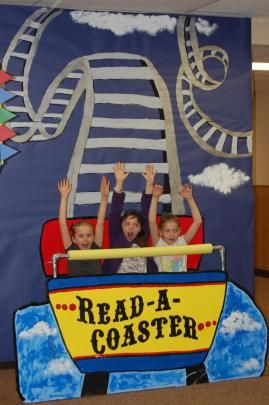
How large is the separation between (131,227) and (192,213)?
56 cm

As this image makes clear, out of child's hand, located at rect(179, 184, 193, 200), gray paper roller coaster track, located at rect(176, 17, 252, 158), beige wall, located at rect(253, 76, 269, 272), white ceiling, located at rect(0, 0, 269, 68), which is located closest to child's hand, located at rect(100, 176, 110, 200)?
child's hand, located at rect(179, 184, 193, 200)

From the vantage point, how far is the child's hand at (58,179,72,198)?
15.2 feet

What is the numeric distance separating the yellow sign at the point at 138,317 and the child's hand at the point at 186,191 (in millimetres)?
1041

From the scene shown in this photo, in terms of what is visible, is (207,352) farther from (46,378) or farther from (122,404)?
(46,378)

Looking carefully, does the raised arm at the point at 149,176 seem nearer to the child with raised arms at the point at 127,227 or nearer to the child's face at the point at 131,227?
the child with raised arms at the point at 127,227

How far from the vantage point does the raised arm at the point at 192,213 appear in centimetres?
481

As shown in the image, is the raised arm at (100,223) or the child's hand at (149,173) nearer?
the raised arm at (100,223)

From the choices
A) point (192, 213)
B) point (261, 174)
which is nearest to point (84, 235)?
point (192, 213)

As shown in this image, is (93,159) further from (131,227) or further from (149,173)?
(131,227)

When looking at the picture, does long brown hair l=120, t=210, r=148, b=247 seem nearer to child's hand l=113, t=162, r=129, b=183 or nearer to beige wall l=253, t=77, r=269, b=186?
child's hand l=113, t=162, r=129, b=183

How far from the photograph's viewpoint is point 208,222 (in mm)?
5039

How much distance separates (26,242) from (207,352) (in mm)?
1512

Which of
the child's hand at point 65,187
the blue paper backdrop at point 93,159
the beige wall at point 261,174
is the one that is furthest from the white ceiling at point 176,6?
the beige wall at point 261,174

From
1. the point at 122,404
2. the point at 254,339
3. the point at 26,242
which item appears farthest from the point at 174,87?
the point at 122,404
